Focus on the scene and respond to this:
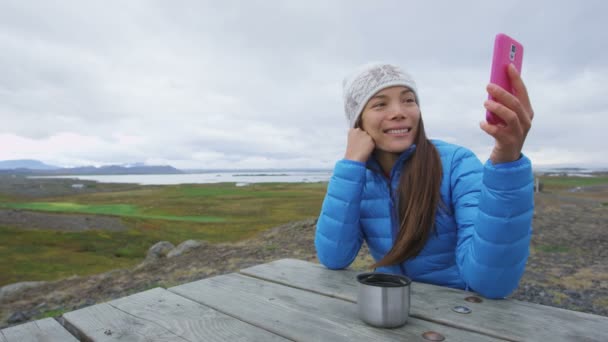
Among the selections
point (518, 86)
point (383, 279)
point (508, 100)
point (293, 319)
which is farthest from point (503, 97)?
point (293, 319)

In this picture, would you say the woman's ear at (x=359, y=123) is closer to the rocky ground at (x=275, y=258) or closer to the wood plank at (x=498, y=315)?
the wood plank at (x=498, y=315)

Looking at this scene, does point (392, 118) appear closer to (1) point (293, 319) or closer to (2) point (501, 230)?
(2) point (501, 230)

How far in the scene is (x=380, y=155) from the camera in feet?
8.46

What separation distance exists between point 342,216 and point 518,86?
4.28ft

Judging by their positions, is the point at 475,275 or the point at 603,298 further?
the point at 603,298

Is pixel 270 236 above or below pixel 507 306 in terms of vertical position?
below

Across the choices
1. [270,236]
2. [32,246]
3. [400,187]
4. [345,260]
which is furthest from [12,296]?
[32,246]

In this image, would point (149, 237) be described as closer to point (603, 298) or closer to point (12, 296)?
point (12, 296)

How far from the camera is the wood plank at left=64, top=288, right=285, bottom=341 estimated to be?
60.3 inches

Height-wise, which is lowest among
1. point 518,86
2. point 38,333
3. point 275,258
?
point 275,258

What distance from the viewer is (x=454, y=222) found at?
2244 millimetres

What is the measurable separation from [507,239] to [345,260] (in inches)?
42.4

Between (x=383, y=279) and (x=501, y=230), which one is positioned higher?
(x=501, y=230)

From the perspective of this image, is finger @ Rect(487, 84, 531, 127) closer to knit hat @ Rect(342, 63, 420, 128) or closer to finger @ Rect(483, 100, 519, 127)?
finger @ Rect(483, 100, 519, 127)
